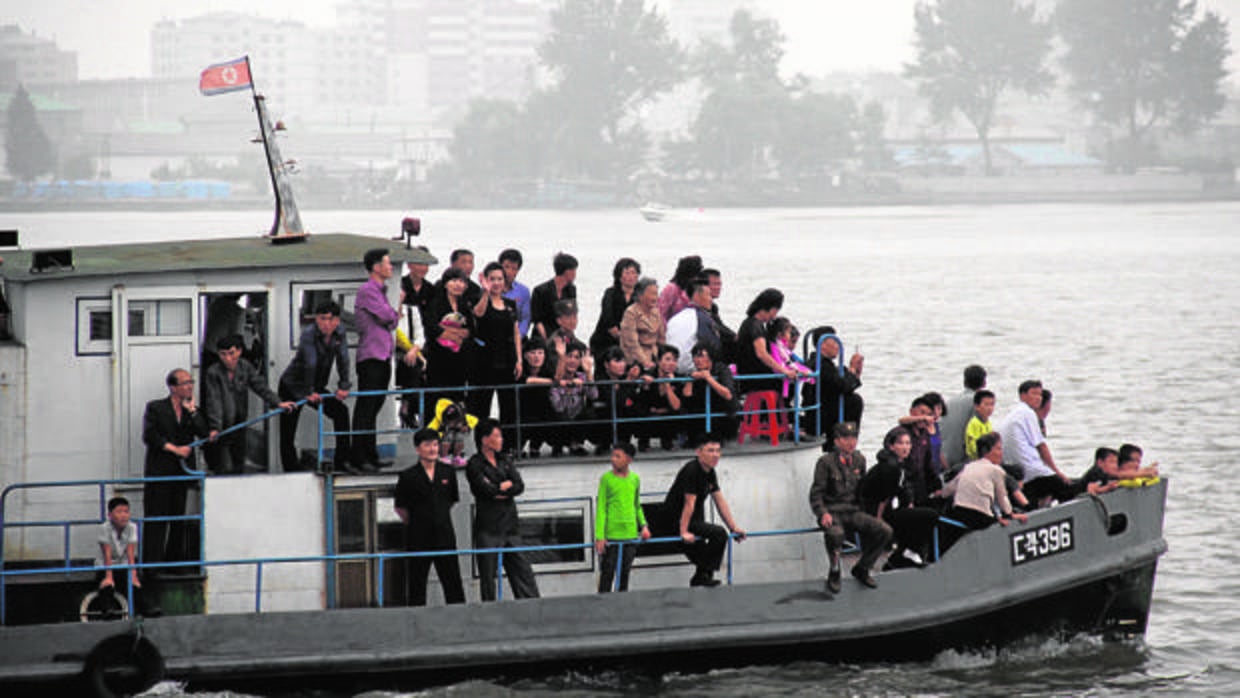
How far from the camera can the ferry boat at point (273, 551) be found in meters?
12.9

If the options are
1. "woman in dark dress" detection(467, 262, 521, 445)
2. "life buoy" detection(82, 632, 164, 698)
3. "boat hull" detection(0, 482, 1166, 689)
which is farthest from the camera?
"woman in dark dress" detection(467, 262, 521, 445)

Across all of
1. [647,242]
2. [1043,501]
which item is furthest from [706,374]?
[647,242]

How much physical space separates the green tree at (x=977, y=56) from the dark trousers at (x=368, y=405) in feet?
530

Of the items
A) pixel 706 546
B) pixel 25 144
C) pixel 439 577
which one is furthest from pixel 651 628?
pixel 25 144

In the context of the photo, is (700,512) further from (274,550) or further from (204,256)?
(204,256)

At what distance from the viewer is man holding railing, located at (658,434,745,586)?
13.1m

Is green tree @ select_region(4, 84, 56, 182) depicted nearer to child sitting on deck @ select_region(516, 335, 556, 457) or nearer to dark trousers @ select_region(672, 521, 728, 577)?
child sitting on deck @ select_region(516, 335, 556, 457)

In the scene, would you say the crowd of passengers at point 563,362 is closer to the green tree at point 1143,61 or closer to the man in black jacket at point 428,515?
the man in black jacket at point 428,515

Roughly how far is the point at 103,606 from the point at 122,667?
0.58 meters

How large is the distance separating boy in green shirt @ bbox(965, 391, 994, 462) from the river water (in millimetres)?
1789

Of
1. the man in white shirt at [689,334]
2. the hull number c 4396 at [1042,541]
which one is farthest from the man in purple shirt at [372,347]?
the hull number c 4396 at [1042,541]

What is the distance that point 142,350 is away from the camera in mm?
13172

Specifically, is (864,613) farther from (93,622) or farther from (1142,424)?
(1142,424)

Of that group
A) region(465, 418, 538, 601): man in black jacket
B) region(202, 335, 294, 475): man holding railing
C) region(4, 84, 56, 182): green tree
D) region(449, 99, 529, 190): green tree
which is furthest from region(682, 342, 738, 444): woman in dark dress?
region(4, 84, 56, 182): green tree
